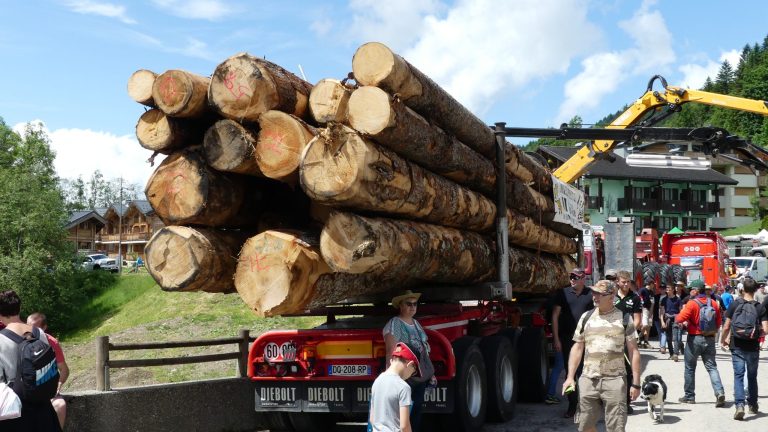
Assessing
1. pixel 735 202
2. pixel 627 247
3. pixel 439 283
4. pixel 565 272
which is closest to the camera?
pixel 439 283

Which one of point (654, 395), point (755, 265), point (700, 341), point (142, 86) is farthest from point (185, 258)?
point (755, 265)

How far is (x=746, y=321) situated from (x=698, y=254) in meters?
19.7

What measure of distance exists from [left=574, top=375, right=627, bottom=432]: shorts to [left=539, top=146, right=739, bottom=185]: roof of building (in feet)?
203

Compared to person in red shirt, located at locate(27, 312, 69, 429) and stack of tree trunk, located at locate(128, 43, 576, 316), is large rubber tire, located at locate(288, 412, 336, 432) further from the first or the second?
person in red shirt, located at locate(27, 312, 69, 429)

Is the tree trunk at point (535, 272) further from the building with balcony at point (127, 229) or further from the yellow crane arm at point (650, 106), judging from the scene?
the building with balcony at point (127, 229)

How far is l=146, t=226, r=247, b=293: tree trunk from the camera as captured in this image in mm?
7348

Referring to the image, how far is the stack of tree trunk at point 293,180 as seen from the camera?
7.05 meters

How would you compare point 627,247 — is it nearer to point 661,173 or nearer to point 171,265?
point 171,265

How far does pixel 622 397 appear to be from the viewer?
731 cm

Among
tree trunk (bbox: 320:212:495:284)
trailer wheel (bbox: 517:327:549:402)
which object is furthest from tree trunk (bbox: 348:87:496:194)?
trailer wheel (bbox: 517:327:549:402)

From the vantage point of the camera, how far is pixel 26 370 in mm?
6090

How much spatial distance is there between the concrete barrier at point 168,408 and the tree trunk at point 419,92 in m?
4.11

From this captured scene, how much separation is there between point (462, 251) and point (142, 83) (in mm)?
3776

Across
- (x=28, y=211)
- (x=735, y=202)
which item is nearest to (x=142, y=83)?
(x=28, y=211)
